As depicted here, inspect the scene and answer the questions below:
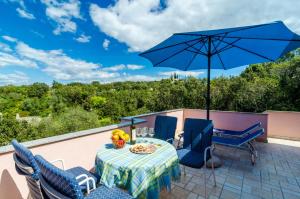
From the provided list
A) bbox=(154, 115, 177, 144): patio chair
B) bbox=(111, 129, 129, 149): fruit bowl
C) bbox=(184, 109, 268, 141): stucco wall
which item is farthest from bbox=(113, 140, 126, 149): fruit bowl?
bbox=(184, 109, 268, 141): stucco wall

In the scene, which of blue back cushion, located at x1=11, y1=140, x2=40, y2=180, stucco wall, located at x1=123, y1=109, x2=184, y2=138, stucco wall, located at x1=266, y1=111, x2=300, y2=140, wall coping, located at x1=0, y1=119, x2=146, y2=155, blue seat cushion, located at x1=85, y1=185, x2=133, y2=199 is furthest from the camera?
stucco wall, located at x1=266, y1=111, x2=300, y2=140

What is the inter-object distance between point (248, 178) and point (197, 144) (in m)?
1.05

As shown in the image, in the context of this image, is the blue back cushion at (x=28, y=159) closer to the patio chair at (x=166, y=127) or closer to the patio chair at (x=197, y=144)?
the patio chair at (x=197, y=144)

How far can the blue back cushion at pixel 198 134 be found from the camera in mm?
2793

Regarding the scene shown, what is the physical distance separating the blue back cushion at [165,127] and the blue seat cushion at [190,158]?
1.71 ft

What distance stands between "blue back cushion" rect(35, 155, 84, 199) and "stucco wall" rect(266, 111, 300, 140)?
232 inches

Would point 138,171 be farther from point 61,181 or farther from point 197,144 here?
point 197,144

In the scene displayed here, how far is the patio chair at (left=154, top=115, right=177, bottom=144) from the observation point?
3.34 meters

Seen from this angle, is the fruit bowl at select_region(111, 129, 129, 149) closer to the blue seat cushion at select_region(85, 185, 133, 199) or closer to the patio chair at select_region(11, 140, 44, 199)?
the blue seat cushion at select_region(85, 185, 133, 199)

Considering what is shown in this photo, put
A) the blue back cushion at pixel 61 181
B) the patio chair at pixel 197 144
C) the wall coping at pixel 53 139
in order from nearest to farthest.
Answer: the blue back cushion at pixel 61 181
the wall coping at pixel 53 139
the patio chair at pixel 197 144

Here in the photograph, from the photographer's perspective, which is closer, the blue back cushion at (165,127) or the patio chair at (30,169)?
the patio chair at (30,169)

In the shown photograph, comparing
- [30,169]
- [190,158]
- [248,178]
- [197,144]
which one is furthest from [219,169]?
[30,169]

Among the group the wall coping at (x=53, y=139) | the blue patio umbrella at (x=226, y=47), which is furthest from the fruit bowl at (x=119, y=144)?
A: the blue patio umbrella at (x=226, y=47)

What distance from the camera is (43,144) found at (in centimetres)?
225
